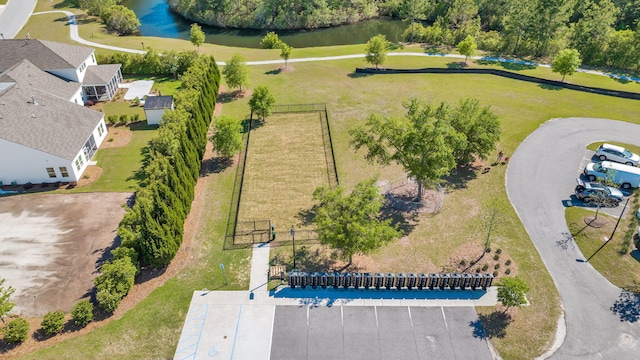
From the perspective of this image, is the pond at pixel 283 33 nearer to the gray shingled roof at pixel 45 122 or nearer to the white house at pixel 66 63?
the white house at pixel 66 63

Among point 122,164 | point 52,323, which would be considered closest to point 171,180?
point 122,164

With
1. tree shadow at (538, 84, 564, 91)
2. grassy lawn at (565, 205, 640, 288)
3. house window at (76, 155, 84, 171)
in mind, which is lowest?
grassy lawn at (565, 205, 640, 288)

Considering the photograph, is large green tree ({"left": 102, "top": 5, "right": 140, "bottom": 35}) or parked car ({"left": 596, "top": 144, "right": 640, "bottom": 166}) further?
large green tree ({"left": 102, "top": 5, "right": 140, "bottom": 35})

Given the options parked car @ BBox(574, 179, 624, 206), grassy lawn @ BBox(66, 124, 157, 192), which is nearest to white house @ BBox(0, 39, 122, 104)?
grassy lawn @ BBox(66, 124, 157, 192)

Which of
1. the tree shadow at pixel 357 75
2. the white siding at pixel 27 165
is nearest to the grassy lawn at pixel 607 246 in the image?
the tree shadow at pixel 357 75

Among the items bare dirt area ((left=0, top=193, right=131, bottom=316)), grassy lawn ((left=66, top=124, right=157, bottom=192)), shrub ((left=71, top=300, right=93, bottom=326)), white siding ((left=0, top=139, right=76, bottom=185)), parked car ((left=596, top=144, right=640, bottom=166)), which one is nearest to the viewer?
shrub ((left=71, top=300, right=93, bottom=326))

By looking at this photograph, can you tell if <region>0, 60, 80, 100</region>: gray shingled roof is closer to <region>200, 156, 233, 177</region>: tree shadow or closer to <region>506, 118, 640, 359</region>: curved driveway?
<region>200, 156, 233, 177</region>: tree shadow
